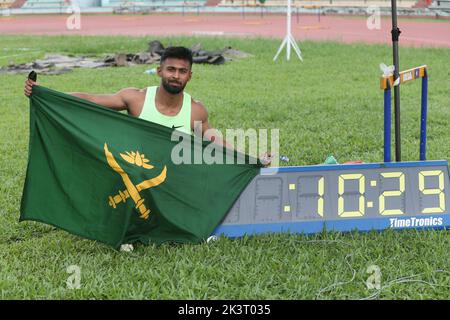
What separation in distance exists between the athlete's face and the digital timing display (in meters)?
0.91

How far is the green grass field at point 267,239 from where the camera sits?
4.06 metres

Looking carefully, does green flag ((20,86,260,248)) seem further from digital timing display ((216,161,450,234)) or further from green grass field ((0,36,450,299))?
digital timing display ((216,161,450,234))

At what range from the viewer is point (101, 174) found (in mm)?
4672

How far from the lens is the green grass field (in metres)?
4.06

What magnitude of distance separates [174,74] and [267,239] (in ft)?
4.62

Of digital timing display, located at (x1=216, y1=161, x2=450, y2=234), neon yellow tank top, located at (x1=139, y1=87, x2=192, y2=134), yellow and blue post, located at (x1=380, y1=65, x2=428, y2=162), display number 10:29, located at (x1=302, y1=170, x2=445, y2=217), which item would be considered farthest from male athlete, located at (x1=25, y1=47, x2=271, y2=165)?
yellow and blue post, located at (x1=380, y1=65, x2=428, y2=162)

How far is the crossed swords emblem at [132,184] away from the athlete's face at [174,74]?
62 cm

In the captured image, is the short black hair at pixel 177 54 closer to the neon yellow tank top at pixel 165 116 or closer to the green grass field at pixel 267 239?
the neon yellow tank top at pixel 165 116

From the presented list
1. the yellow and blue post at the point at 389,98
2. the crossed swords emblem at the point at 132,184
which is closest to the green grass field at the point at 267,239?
the crossed swords emblem at the point at 132,184

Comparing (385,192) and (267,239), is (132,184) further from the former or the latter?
(385,192)

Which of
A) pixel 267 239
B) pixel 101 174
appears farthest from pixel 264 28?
pixel 101 174

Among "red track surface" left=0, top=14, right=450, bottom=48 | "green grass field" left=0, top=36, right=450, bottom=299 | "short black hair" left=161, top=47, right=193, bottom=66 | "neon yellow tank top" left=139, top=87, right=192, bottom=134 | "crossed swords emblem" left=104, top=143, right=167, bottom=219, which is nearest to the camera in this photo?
"green grass field" left=0, top=36, right=450, bottom=299
